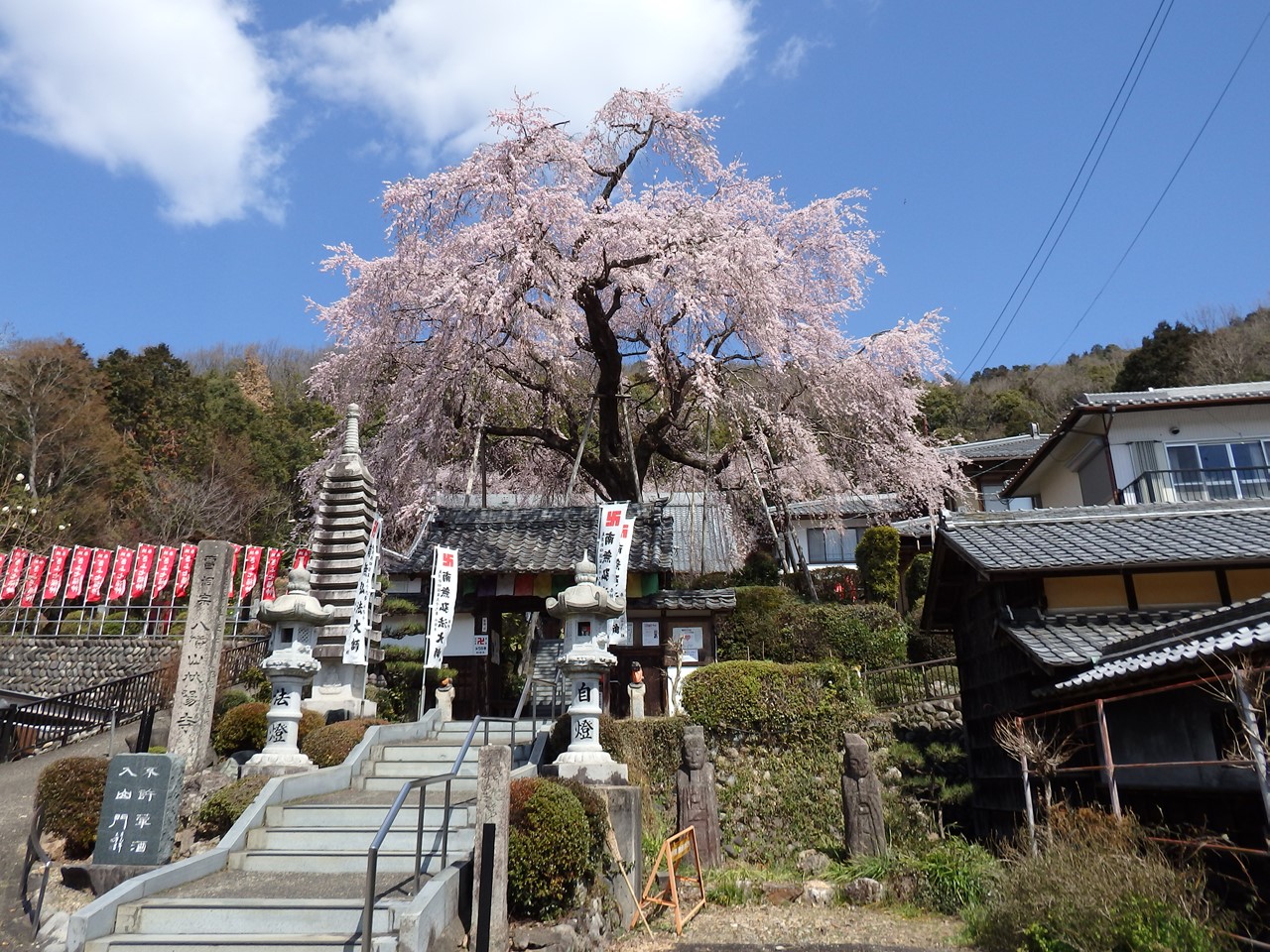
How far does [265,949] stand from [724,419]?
15277 millimetres

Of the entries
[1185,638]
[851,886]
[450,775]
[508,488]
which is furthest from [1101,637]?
[508,488]

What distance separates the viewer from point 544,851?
7.35 metres

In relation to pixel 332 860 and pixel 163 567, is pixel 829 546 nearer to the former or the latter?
pixel 163 567

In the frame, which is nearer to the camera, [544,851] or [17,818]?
[544,851]

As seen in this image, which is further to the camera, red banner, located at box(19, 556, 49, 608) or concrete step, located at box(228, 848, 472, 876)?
red banner, located at box(19, 556, 49, 608)

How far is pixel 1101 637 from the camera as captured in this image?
35.2 feet

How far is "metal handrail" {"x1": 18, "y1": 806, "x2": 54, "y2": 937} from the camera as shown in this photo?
788cm

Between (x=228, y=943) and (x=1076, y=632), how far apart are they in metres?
10.3

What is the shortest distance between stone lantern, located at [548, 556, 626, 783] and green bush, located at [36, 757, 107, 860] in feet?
17.2

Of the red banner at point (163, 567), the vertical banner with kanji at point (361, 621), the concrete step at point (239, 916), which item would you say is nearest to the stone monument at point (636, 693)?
the vertical banner with kanji at point (361, 621)

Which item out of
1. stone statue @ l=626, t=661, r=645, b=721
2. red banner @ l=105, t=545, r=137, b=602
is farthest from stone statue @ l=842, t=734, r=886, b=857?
red banner @ l=105, t=545, r=137, b=602

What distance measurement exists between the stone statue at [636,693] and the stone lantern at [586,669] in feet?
15.3

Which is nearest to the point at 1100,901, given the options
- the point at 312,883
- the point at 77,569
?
the point at 312,883

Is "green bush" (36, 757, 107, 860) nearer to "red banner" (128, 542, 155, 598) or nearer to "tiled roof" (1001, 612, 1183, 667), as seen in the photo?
"tiled roof" (1001, 612, 1183, 667)
